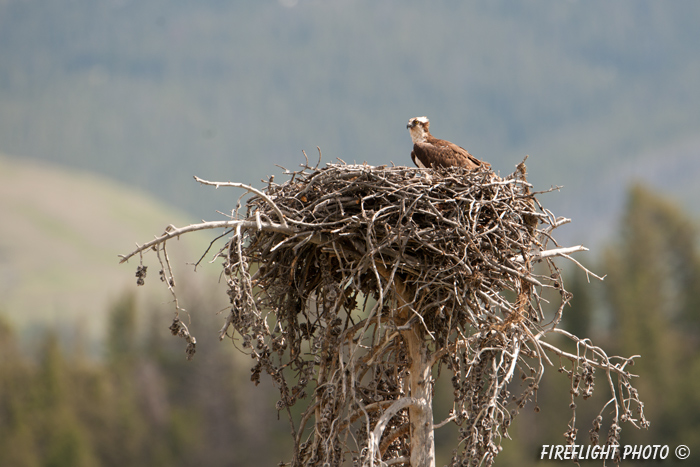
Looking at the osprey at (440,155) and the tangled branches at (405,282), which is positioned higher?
the osprey at (440,155)

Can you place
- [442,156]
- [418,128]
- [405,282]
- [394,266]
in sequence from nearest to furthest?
[394,266], [405,282], [442,156], [418,128]

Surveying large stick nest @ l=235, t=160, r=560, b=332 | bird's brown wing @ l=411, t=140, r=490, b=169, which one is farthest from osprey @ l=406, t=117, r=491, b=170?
large stick nest @ l=235, t=160, r=560, b=332

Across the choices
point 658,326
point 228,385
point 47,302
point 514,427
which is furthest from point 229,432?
point 47,302

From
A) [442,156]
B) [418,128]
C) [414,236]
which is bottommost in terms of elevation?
[414,236]

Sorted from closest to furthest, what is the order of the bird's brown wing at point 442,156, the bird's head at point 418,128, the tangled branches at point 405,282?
the tangled branches at point 405,282 → the bird's brown wing at point 442,156 → the bird's head at point 418,128

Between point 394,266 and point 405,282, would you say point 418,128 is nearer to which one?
point 405,282

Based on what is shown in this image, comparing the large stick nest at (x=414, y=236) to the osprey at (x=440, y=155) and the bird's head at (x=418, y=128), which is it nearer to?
the osprey at (x=440, y=155)

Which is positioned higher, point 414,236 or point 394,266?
point 414,236

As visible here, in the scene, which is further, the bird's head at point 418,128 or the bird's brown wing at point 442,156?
the bird's head at point 418,128

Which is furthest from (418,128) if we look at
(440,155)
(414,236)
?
(414,236)

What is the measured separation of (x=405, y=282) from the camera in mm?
6801

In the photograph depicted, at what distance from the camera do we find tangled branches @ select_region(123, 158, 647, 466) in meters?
6.59

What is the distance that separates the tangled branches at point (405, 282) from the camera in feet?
21.6

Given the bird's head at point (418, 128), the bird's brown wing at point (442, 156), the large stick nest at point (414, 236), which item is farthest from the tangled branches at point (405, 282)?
the bird's head at point (418, 128)
